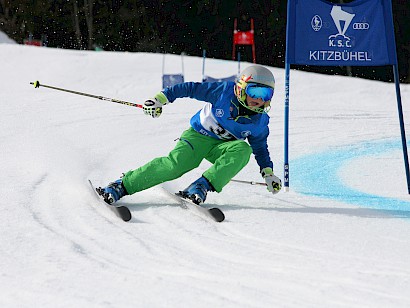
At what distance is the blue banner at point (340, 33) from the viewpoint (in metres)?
6.29

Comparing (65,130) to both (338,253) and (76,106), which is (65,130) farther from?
(338,253)

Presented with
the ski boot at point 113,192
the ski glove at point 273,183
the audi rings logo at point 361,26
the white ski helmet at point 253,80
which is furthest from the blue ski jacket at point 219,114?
the audi rings logo at point 361,26

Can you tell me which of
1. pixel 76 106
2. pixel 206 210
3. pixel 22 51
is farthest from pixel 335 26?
pixel 22 51

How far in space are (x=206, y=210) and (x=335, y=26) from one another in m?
2.18

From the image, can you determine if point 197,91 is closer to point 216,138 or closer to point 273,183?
point 216,138

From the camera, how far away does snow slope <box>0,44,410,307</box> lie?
3473 mm

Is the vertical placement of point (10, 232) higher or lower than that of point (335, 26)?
lower

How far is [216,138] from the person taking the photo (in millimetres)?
5656

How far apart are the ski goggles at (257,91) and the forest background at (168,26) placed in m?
24.1

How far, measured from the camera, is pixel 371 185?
6.80 m

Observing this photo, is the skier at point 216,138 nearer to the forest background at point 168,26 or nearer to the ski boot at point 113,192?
the ski boot at point 113,192

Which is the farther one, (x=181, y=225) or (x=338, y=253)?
(x=181, y=225)

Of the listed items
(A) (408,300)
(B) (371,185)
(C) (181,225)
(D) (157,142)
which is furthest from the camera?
(D) (157,142)

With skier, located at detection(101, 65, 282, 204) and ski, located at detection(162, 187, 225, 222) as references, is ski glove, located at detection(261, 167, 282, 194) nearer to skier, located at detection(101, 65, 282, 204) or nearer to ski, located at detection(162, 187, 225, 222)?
skier, located at detection(101, 65, 282, 204)
